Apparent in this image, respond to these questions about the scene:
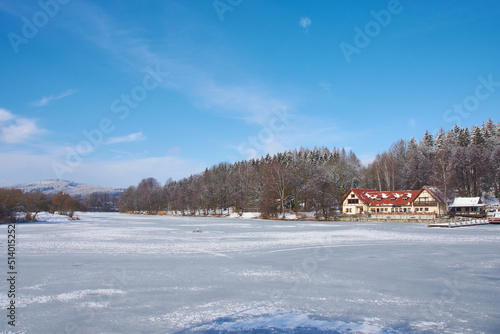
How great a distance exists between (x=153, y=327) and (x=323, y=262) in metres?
8.20

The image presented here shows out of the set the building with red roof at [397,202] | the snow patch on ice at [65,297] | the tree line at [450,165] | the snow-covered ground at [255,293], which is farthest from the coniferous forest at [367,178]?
the snow patch on ice at [65,297]

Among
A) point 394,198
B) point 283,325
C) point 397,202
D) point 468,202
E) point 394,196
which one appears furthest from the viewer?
point 394,196

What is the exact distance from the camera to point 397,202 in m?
57.5

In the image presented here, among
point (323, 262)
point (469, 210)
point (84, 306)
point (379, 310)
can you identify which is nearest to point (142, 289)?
point (84, 306)

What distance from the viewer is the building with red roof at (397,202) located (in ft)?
178

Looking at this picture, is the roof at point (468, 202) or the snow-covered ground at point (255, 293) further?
the roof at point (468, 202)

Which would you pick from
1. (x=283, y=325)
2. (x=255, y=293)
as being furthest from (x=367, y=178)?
(x=283, y=325)

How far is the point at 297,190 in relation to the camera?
5975 centimetres

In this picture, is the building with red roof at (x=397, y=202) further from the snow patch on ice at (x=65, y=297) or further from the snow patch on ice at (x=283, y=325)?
the snow patch on ice at (x=65, y=297)

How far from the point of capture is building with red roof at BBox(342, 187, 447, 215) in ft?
178

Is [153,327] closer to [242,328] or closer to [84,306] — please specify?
[242,328]

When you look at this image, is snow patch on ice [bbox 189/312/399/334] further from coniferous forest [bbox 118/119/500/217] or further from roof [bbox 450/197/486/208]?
roof [bbox 450/197/486/208]

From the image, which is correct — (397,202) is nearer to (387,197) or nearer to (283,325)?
(387,197)

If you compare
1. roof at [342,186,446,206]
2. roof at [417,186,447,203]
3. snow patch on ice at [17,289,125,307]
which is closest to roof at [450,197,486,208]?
roof at [417,186,447,203]
